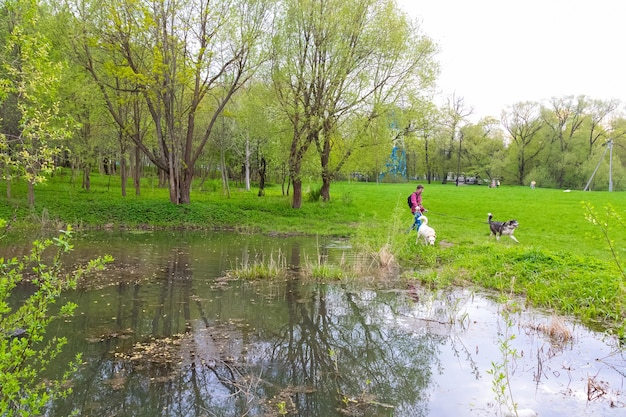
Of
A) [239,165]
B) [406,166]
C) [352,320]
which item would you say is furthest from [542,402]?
[406,166]

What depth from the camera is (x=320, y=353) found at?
22.1ft

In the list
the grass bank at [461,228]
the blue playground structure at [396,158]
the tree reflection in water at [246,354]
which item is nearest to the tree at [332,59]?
the blue playground structure at [396,158]

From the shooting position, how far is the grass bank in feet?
30.7

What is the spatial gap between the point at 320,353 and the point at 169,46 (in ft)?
59.6

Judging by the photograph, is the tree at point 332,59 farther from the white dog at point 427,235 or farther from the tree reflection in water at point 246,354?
the tree reflection in water at point 246,354

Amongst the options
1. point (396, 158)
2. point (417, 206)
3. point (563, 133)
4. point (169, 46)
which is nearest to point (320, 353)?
point (417, 206)

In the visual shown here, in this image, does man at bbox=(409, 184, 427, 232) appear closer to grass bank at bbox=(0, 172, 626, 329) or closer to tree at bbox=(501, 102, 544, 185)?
grass bank at bbox=(0, 172, 626, 329)

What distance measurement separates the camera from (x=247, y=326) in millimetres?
7715

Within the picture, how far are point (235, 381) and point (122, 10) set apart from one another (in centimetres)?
1941

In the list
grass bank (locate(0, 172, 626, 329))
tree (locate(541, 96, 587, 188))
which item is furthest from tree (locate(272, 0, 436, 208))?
tree (locate(541, 96, 587, 188))

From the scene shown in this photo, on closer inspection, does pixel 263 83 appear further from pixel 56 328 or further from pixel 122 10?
pixel 56 328

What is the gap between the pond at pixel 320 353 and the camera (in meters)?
5.16

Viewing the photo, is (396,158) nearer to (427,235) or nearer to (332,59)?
(332,59)

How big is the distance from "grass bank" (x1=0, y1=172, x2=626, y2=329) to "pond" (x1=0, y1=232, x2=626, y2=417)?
1.29 meters
